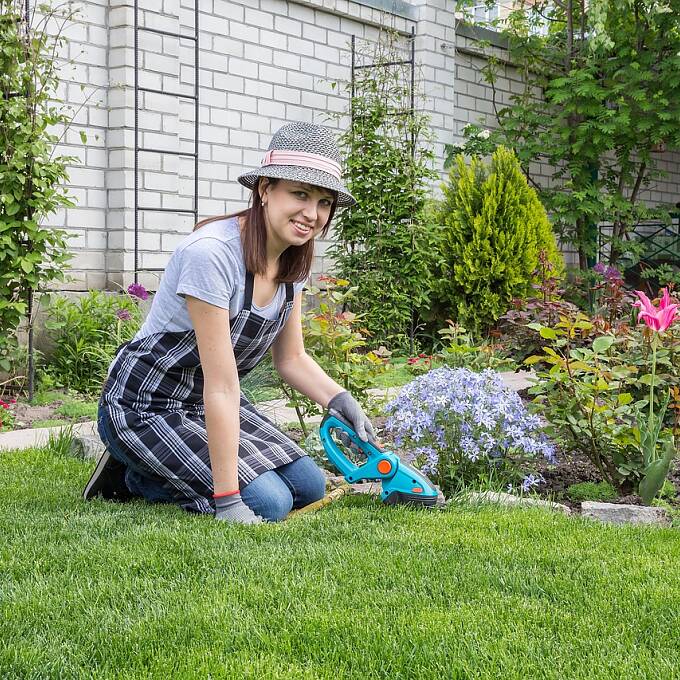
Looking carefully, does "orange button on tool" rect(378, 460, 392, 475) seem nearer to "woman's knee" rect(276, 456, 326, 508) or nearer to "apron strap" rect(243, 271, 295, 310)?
"woman's knee" rect(276, 456, 326, 508)

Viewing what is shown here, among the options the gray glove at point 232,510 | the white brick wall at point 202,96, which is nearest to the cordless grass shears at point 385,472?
the gray glove at point 232,510

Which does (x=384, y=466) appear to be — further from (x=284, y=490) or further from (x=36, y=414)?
(x=36, y=414)

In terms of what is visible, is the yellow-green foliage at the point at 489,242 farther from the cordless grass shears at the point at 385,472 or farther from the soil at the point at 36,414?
the cordless grass shears at the point at 385,472

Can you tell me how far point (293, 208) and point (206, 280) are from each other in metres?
0.38

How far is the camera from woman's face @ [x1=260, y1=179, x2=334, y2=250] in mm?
3180

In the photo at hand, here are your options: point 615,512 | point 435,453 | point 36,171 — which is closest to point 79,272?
point 36,171

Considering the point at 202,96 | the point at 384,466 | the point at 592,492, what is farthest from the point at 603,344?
the point at 202,96

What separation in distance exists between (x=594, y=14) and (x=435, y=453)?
7.67m

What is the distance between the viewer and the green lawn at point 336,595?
2.14 metres

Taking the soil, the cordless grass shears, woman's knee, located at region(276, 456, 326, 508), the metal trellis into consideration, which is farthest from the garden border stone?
the metal trellis

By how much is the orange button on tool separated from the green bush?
140 inches

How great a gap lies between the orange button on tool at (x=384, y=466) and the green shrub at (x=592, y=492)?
939 millimetres

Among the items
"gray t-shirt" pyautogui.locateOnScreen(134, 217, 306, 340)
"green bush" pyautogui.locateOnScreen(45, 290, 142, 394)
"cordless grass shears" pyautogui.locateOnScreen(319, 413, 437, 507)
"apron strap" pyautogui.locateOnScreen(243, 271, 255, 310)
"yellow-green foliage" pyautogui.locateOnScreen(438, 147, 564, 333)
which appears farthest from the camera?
"yellow-green foliage" pyautogui.locateOnScreen(438, 147, 564, 333)

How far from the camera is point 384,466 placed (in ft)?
11.1
